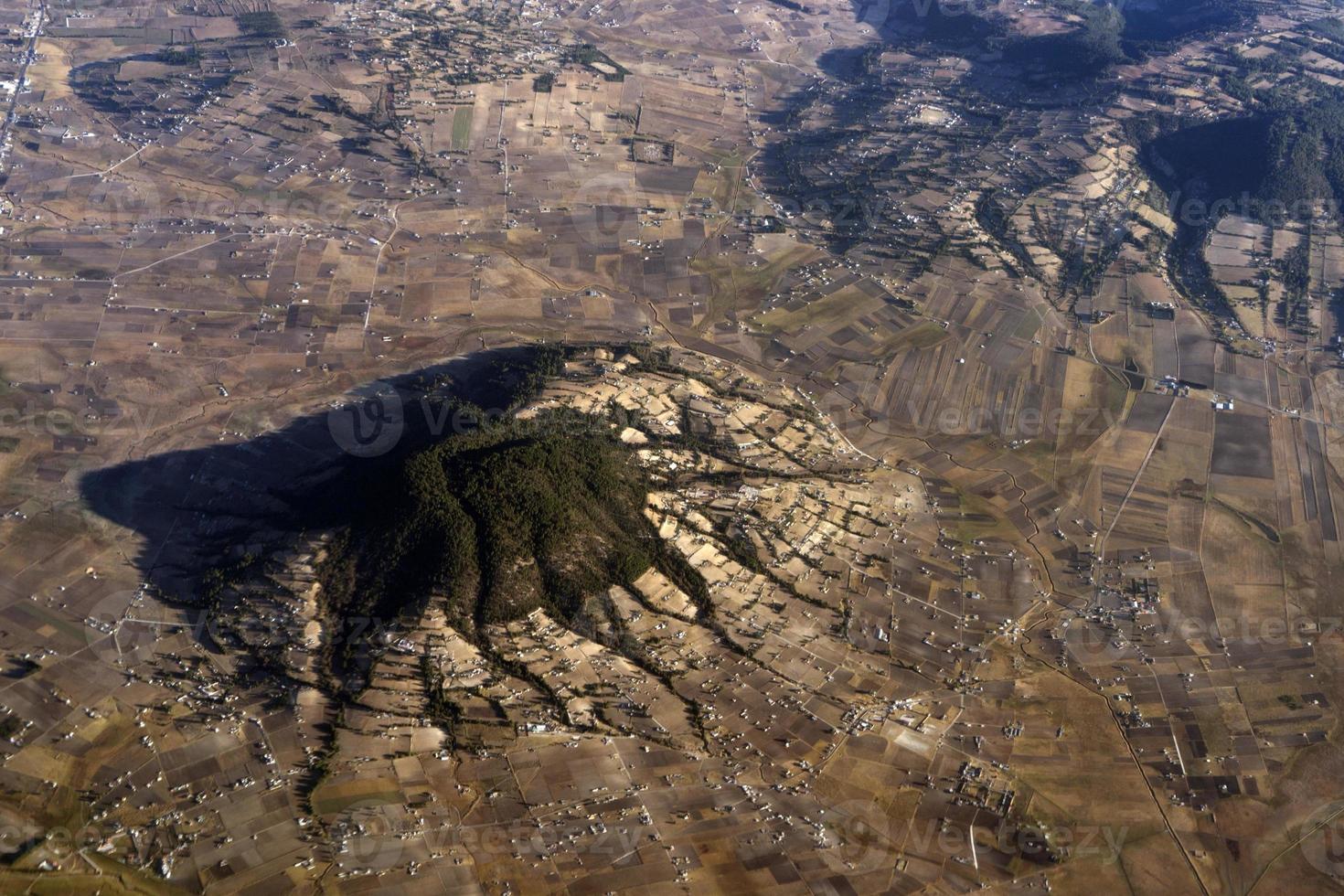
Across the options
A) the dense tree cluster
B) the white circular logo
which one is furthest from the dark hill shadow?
the dense tree cluster

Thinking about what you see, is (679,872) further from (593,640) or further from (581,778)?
(593,640)

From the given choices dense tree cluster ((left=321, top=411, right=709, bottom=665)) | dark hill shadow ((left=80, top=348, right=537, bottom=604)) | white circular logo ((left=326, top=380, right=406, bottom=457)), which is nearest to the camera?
dense tree cluster ((left=321, top=411, right=709, bottom=665))

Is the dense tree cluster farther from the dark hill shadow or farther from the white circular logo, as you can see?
the white circular logo

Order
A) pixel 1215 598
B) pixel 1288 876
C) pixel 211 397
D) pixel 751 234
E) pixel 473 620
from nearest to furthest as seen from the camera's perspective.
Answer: pixel 1288 876, pixel 473 620, pixel 1215 598, pixel 211 397, pixel 751 234

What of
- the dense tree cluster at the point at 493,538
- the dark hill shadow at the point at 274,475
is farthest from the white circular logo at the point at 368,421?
the dense tree cluster at the point at 493,538

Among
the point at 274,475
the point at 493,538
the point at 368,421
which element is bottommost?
the point at 274,475

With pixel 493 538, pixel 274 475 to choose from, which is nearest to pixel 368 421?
pixel 274 475

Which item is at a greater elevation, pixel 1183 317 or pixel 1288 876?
pixel 1183 317

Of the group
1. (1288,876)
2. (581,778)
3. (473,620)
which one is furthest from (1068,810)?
(473,620)

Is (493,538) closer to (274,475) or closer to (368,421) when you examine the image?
(274,475)

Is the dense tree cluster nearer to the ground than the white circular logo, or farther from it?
farther from it

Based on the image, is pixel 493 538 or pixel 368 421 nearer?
pixel 493 538
